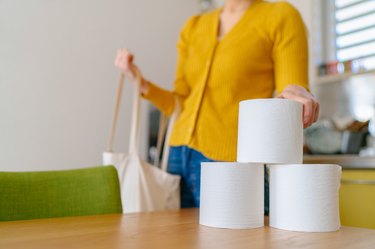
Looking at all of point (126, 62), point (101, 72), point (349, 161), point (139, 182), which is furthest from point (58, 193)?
point (101, 72)

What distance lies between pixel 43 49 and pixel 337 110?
175 centimetres

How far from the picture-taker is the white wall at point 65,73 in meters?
2.06

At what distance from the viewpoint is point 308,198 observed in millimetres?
704

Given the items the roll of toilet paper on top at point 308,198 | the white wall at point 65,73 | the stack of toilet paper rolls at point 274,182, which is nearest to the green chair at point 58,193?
the stack of toilet paper rolls at point 274,182

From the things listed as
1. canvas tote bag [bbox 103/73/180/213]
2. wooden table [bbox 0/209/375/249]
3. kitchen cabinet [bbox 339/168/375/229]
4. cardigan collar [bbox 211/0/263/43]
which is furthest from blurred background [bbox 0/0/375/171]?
wooden table [bbox 0/209/375/249]

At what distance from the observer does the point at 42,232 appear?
2.20ft

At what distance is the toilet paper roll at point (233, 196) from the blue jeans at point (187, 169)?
40 cm

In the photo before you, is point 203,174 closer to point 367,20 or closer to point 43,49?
point 43,49

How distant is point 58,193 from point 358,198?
54.8 inches

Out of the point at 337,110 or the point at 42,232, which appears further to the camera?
the point at 337,110

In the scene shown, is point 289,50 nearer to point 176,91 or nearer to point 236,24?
point 236,24

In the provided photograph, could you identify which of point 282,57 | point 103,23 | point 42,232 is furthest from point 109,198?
point 103,23

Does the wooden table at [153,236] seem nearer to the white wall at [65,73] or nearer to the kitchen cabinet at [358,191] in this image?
the kitchen cabinet at [358,191]

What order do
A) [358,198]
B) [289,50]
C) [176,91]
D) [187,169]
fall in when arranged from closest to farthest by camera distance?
[289,50] < [187,169] < [176,91] < [358,198]
